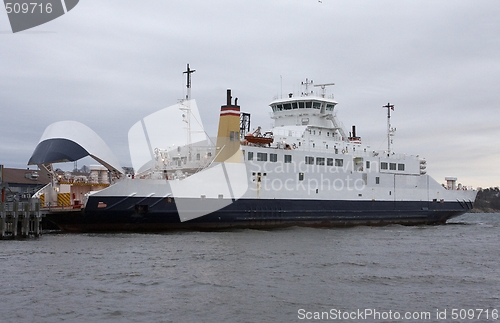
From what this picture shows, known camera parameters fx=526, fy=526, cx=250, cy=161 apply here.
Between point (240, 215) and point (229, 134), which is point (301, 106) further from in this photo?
point (240, 215)

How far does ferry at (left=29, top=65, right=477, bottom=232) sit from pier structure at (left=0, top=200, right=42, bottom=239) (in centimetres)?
107

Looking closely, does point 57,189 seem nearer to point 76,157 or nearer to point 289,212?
point 76,157

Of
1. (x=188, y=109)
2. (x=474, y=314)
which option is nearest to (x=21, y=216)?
(x=188, y=109)

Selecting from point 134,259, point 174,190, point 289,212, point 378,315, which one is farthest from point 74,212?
point 378,315

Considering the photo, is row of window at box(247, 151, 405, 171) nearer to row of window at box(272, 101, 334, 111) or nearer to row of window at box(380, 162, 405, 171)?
row of window at box(380, 162, 405, 171)

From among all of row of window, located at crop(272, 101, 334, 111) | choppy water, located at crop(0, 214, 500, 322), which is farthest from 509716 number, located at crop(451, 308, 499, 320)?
row of window, located at crop(272, 101, 334, 111)

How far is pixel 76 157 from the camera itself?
26.9 meters

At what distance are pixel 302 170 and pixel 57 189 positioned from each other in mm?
13730

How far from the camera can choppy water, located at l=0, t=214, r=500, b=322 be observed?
11992 millimetres

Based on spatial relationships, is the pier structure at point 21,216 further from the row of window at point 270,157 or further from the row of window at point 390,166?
the row of window at point 390,166

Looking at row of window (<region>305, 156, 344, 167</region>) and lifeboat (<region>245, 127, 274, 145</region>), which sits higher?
lifeboat (<region>245, 127, 274, 145</region>)

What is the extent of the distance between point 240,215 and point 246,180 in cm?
192

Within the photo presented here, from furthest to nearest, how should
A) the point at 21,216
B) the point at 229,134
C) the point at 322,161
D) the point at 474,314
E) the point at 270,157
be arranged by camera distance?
1. the point at 322,161
2. the point at 270,157
3. the point at 229,134
4. the point at 21,216
5. the point at 474,314

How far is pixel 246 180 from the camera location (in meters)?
28.6
